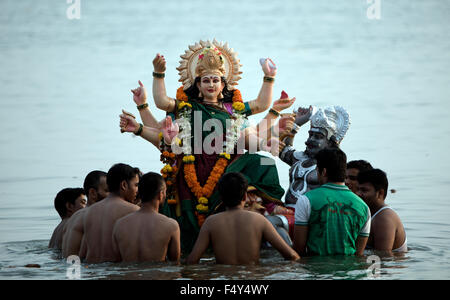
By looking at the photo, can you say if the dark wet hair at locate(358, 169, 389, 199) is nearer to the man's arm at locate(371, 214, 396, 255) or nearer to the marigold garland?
the man's arm at locate(371, 214, 396, 255)

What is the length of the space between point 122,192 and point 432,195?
8177mm

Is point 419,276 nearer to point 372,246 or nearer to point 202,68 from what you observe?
point 372,246

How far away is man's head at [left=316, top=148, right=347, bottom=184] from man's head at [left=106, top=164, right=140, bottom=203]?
190cm

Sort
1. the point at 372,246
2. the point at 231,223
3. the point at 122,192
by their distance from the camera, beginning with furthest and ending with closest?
the point at 372,246 < the point at 122,192 < the point at 231,223

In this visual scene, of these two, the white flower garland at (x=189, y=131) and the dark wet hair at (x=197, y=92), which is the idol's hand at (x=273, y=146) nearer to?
the white flower garland at (x=189, y=131)

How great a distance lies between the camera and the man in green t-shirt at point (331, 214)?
335 inches

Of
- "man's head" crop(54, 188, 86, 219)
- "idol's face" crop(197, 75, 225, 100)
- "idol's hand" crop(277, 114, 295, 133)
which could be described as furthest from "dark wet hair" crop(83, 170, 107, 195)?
"idol's hand" crop(277, 114, 295, 133)

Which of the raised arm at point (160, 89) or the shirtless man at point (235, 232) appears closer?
the shirtless man at point (235, 232)

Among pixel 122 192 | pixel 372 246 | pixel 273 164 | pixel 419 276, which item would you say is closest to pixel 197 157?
pixel 273 164

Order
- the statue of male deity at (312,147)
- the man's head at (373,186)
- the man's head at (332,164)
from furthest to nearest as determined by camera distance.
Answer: the statue of male deity at (312,147), the man's head at (373,186), the man's head at (332,164)

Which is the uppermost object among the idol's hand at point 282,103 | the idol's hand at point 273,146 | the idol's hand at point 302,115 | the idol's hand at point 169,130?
the idol's hand at point 282,103

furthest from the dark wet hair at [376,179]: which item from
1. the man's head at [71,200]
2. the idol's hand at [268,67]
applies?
the man's head at [71,200]

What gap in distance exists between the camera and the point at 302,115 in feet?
37.4
